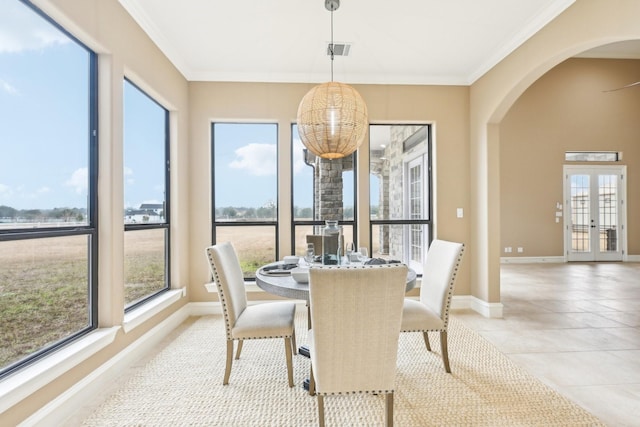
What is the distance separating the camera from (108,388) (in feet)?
7.33

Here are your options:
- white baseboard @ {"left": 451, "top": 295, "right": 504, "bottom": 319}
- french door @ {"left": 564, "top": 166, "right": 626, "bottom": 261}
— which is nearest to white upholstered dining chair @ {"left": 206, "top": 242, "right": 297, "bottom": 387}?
white baseboard @ {"left": 451, "top": 295, "right": 504, "bottom": 319}

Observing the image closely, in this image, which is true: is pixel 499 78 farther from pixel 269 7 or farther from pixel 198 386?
pixel 198 386

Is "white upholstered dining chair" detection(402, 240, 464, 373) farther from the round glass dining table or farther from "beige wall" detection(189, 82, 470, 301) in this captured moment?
"beige wall" detection(189, 82, 470, 301)

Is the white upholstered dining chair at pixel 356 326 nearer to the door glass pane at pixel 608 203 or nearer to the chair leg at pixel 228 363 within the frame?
the chair leg at pixel 228 363

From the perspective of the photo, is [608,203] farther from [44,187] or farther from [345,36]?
[44,187]

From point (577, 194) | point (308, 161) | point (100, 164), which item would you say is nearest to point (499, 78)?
point (308, 161)

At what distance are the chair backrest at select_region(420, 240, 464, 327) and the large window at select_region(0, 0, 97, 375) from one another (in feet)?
8.33

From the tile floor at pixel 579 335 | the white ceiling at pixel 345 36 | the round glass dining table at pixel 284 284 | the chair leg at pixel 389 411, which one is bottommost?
the tile floor at pixel 579 335

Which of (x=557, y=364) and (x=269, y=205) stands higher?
(x=269, y=205)

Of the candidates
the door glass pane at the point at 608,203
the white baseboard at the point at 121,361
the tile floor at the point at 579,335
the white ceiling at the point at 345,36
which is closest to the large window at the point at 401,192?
the white ceiling at the point at 345,36

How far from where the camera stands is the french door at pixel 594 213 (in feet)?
25.3

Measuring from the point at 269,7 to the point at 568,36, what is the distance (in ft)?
7.92

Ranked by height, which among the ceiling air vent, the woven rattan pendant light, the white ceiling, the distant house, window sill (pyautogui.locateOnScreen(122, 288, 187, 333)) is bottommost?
window sill (pyautogui.locateOnScreen(122, 288, 187, 333))

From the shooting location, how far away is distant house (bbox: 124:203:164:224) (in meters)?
2.82
